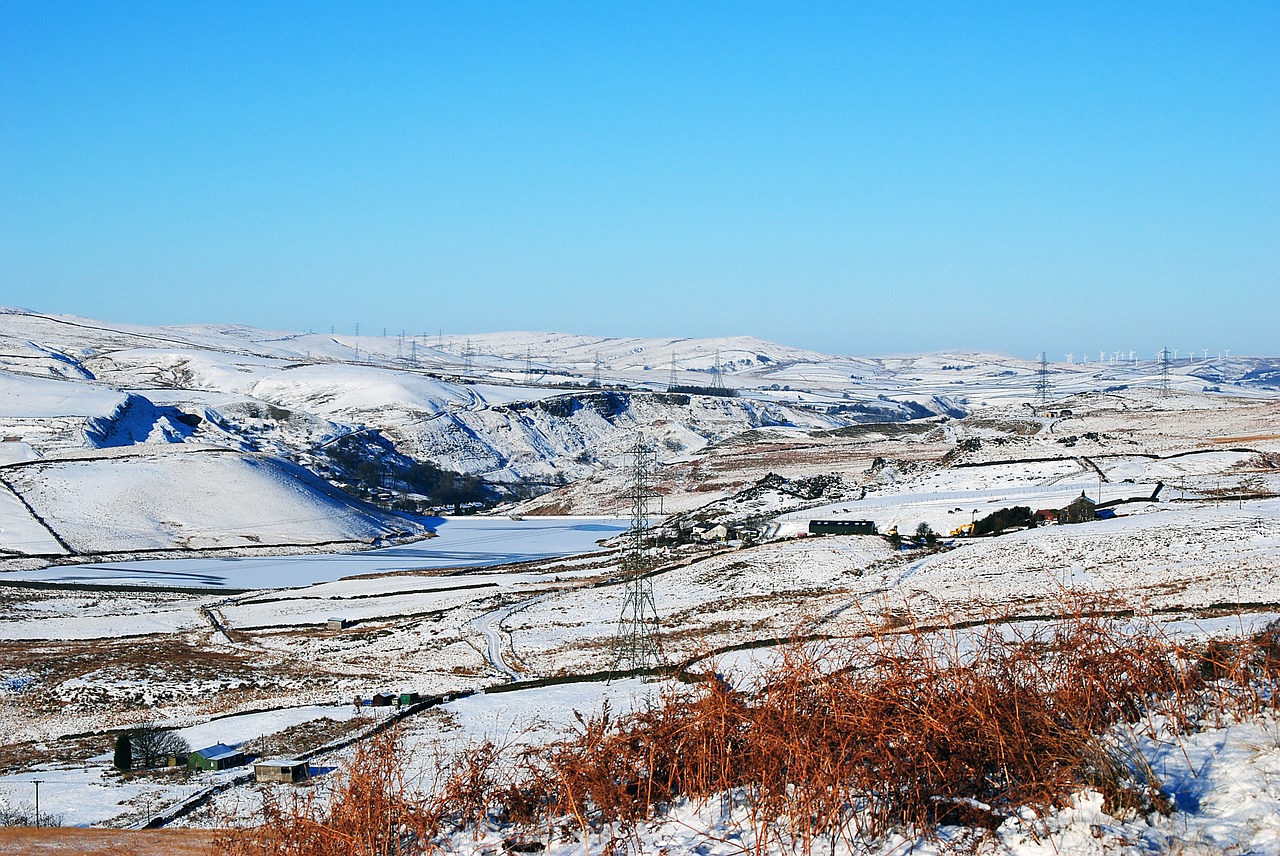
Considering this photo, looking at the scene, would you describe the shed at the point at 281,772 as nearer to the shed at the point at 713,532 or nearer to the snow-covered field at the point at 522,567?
the snow-covered field at the point at 522,567

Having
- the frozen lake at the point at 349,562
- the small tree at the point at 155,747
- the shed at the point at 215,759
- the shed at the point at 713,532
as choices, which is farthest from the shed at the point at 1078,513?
the small tree at the point at 155,747

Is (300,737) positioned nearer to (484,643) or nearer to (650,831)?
(484,643)

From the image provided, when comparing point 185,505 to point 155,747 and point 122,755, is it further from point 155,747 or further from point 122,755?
point 122,755

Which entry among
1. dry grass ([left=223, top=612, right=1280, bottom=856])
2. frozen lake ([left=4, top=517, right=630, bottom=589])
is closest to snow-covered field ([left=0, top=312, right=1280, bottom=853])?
dry grass ([left=223, top=612, right=1280, bottom=856])

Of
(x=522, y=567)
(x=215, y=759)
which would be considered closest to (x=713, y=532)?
(x=522, y=567)

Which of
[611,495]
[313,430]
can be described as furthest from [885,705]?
[313,430]
